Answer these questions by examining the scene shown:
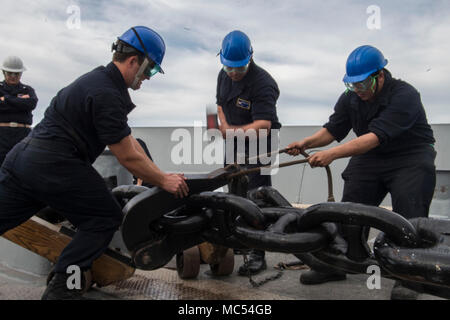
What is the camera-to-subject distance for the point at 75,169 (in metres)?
2.03

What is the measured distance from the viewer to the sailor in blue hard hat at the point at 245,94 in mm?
3250

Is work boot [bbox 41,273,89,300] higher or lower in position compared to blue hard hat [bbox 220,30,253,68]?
lower

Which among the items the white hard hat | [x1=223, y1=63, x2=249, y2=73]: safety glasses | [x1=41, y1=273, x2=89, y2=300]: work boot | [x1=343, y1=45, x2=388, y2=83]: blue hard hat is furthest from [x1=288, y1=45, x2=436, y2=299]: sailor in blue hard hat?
the white hard hat

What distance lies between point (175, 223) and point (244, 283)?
1061 millimetres

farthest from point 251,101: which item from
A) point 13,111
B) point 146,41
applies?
point 13,111

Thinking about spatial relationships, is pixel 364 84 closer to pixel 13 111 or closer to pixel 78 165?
pixel 78 165

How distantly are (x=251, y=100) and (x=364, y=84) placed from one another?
1.02 metres

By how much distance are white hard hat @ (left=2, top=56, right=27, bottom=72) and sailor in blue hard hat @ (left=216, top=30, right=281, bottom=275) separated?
9.14 feet

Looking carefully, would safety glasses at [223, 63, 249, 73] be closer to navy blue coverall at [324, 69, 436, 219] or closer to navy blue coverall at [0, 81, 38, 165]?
navy blue coverall at [324, 69, 436, 219]

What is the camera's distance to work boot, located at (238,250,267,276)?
2893 mm

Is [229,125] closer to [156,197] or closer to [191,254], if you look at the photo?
[191,254]

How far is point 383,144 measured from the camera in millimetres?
2643

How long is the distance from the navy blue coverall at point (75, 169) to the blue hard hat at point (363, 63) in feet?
4.64
